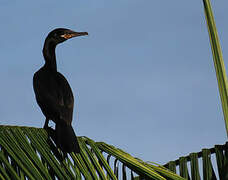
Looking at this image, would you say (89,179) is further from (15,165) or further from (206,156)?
(206,156)

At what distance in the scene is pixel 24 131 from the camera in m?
Answer: 2.05

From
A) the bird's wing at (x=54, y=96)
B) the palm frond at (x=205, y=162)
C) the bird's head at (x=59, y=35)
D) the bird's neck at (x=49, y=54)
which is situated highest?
the bird's head at (x=59, y=35)

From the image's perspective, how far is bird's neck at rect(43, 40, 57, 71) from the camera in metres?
5.04

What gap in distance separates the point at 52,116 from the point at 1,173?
2374mm

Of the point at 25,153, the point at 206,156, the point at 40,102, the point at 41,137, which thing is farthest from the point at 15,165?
the point at 40,102

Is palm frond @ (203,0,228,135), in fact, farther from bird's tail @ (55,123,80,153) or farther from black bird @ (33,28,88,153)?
black bird @ (33,28,88,153)

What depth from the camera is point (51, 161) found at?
1.86m

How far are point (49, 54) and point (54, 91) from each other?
3.40 feet

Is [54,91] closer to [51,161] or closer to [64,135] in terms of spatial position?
[64,135]

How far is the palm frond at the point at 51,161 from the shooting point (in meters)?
1.69

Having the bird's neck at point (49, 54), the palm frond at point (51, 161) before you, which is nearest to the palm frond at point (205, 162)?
the palm frond at point (51, 161)

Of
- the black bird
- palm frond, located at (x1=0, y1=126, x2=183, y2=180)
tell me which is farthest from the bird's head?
palm frond, located at (x1=0, y1=126, x2=183, y2=180)

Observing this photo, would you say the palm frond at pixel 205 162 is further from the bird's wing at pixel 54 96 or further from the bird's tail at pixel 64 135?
the bird's wing at pixel 54 96

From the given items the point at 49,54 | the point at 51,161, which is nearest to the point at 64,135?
the point at 51,161
